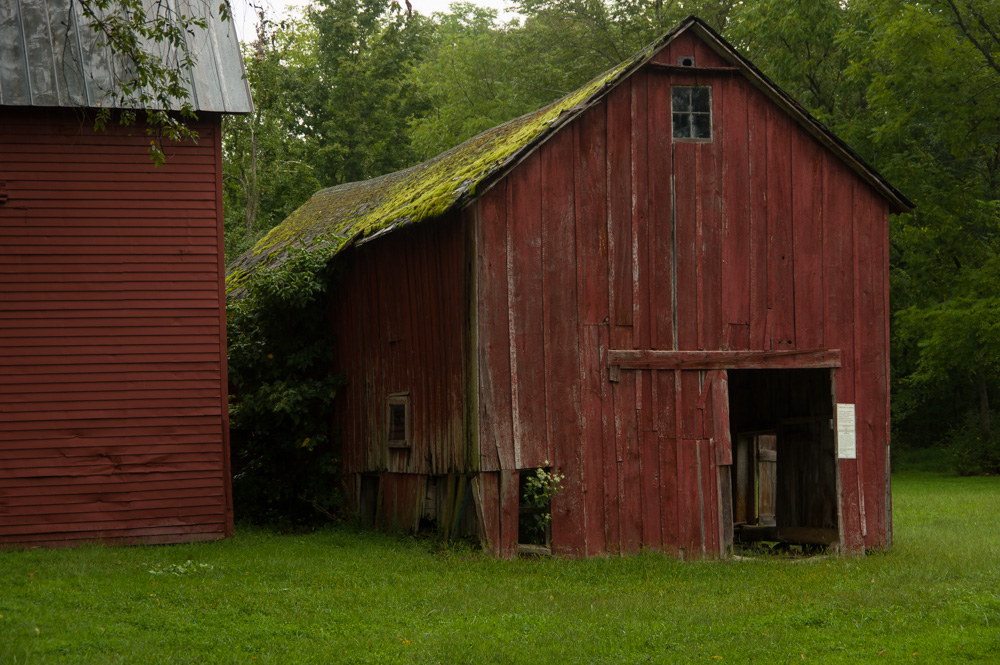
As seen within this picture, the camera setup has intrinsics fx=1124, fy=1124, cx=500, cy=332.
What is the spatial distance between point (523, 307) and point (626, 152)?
2565mm

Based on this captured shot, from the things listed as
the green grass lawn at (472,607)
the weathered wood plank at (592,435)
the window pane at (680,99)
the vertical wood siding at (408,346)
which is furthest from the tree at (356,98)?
the green grass lawn at (472,607)

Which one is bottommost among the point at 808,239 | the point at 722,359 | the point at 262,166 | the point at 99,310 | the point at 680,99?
the point at 722,359

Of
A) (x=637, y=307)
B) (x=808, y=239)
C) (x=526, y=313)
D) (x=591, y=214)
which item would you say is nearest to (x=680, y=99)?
(x=591, y=214)

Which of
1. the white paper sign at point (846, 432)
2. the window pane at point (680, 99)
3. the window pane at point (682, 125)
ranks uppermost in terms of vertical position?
the window pane at point (680, 99)

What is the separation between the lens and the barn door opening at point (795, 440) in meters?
16.9

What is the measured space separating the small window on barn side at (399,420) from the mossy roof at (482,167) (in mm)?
2450

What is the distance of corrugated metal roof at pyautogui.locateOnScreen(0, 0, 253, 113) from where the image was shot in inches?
579

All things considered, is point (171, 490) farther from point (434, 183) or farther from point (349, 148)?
point (349, 148)

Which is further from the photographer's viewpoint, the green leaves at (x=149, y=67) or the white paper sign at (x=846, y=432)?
the white paper sign at (x=846, y=432)

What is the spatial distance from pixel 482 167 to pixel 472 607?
5.95 meters

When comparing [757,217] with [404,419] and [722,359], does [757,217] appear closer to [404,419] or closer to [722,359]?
[722,359]

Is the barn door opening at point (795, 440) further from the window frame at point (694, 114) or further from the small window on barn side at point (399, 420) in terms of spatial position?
the small window on barn side at point (399, 420)

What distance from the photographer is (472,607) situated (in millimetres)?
11273

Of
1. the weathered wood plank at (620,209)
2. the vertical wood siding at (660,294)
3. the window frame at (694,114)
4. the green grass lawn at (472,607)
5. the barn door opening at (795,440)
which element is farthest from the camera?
the barn door opening at (795,440)
